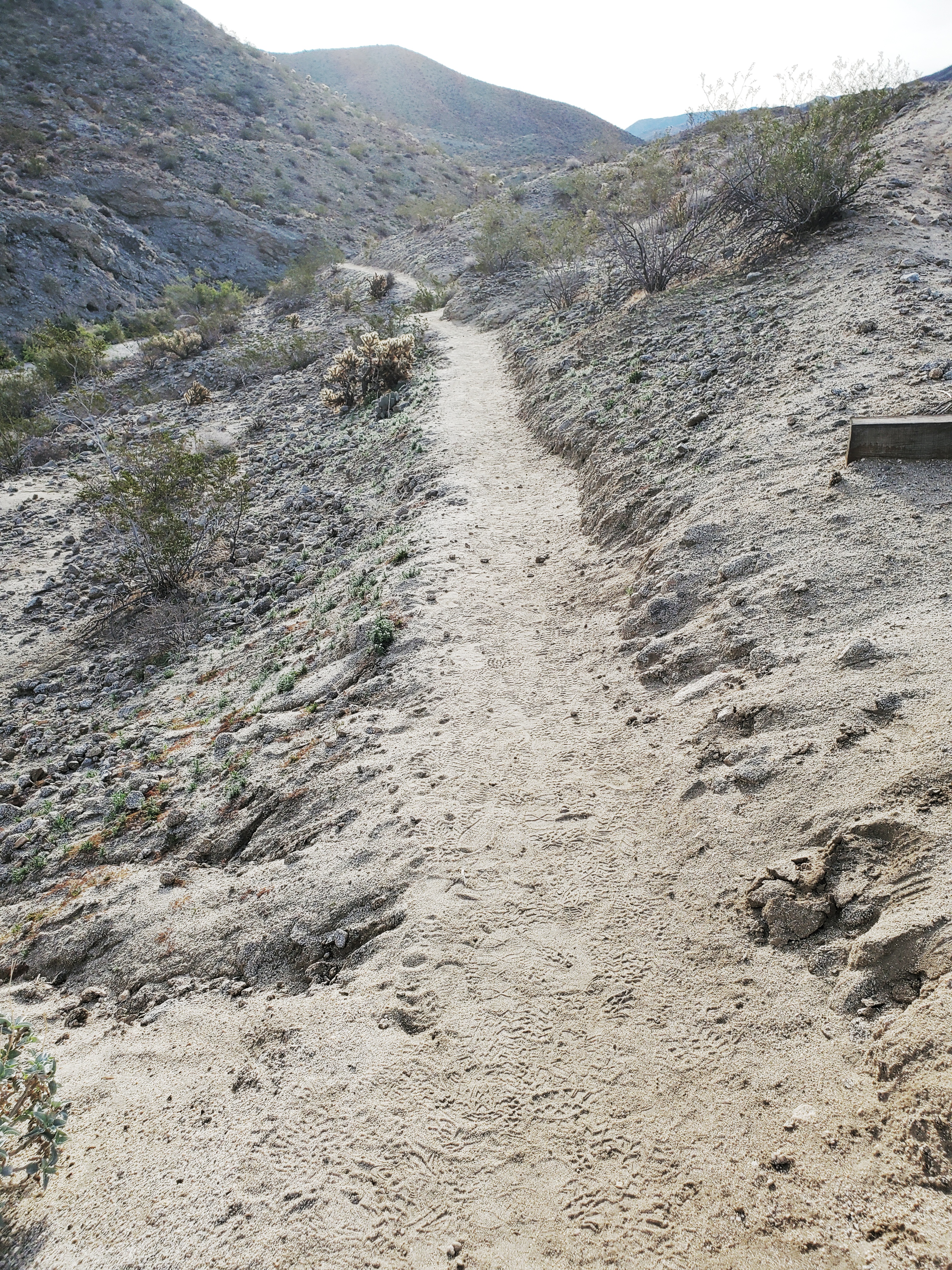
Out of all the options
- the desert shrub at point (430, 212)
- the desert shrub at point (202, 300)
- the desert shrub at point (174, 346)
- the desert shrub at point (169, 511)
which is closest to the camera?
the desert shrub at point (169, 511)

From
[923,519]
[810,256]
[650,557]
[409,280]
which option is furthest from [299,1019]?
[409,280]

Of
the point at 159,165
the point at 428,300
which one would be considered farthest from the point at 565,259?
the point at 159,165

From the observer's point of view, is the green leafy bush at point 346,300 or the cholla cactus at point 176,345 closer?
the cholla cactus at point 176,345

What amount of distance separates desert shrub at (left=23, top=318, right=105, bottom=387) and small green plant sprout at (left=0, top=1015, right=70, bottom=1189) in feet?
60.3

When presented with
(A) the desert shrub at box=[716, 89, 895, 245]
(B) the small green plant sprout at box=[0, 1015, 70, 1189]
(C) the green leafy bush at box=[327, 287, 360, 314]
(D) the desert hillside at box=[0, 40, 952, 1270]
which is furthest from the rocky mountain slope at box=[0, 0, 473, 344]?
(B) the small green plant sprout at box=[0, 1015, 70, 1189]

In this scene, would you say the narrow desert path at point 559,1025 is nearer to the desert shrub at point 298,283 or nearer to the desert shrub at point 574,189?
the desert shrub at point 574,189

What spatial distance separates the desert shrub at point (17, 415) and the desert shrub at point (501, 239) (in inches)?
536

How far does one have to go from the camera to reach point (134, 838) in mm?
4980

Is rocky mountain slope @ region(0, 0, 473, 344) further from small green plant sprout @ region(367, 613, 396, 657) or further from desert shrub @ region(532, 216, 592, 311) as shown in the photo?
small green plant sprout @ region(367, 613, 396, 657)

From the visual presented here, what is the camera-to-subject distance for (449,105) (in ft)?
239

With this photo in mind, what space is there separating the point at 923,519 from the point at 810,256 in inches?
298

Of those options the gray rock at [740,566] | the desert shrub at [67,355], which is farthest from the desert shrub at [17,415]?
the gray rock at [740,566]

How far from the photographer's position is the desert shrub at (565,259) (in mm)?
14938

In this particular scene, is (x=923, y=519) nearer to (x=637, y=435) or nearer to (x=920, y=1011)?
(x=920, y=1011)
